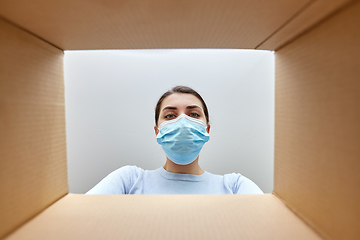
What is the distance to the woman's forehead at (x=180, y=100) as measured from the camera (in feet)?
3.04

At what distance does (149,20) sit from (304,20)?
0.19m

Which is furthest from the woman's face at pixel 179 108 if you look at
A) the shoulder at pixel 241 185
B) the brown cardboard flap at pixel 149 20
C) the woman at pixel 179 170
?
the brown cardboard flap at pixel 149 20

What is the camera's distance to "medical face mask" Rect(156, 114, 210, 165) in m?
0.82

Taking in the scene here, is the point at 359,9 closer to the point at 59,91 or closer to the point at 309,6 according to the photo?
the point at 309,6

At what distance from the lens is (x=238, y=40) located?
313 mm

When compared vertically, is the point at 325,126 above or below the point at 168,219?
above

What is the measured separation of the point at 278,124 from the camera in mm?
330

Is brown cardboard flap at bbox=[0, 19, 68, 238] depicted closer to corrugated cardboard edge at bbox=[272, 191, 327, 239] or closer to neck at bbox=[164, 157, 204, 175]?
corrugated cardboard edge at bbox=[272, 191, 327, 239]


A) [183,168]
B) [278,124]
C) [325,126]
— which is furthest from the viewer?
[183,168]

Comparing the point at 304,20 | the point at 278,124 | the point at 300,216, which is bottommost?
the point at 300,216

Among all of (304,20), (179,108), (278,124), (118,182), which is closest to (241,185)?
(179,108)

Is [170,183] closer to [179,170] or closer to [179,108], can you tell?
[179,170]

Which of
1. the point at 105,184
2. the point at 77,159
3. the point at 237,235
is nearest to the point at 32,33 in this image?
the point at 237,235

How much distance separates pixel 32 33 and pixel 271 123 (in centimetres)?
127
